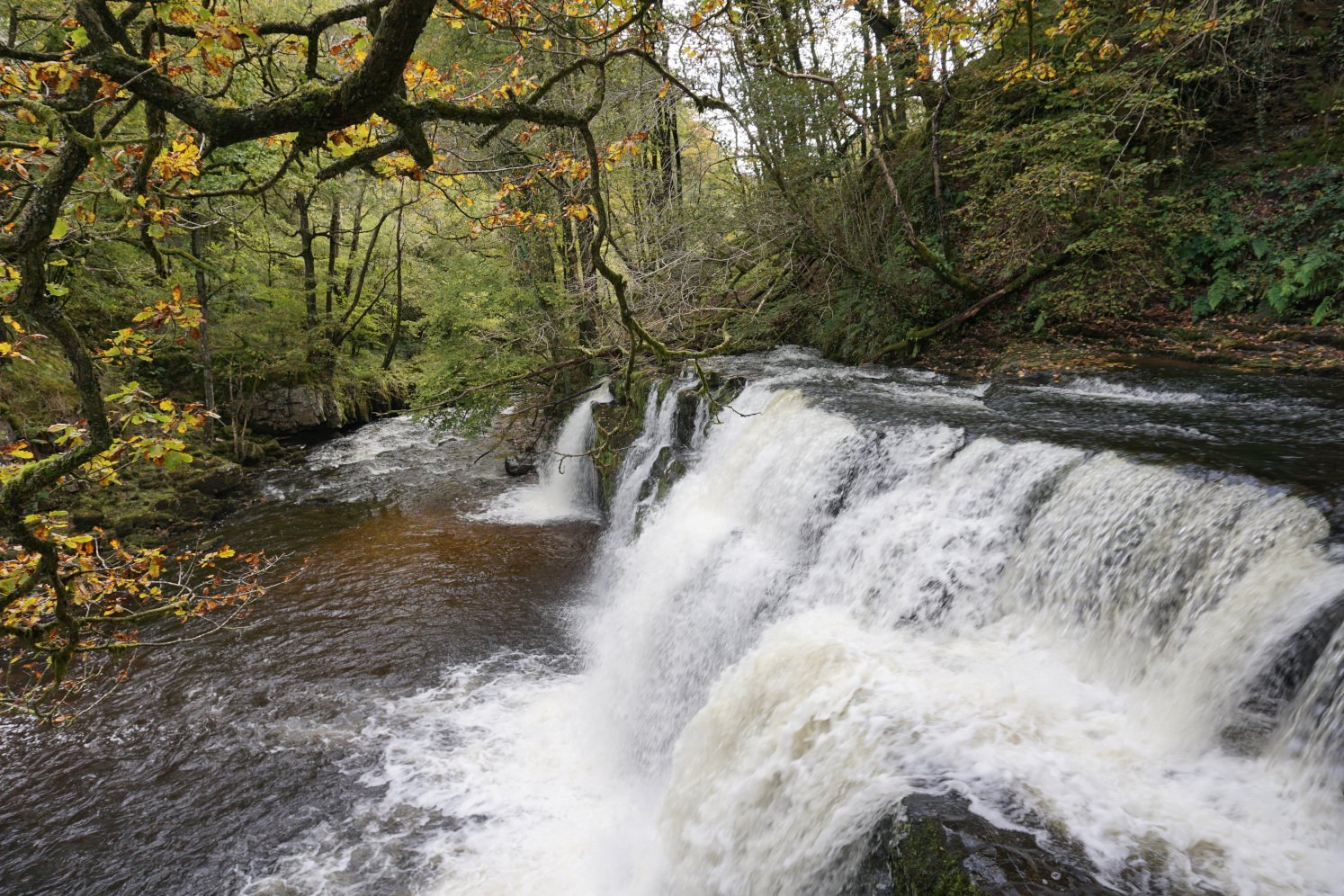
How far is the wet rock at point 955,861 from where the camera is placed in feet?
7.59

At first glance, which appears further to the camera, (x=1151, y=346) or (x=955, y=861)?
(x=1151, y=346)

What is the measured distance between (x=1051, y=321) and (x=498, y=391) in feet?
29.7

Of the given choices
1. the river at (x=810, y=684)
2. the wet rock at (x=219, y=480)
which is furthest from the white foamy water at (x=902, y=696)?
the wet rock at (x=219, y=480)

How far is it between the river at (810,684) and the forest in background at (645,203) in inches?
58.0

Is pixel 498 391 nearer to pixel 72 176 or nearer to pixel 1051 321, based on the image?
pixel 1051 321

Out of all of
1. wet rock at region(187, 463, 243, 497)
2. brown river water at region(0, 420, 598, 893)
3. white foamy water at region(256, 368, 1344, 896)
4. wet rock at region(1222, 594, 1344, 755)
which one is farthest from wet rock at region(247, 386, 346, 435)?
wet rock at region(1222, 594, 1344, 755)

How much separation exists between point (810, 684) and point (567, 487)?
9.09 m

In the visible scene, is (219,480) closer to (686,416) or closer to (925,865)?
(686,416)

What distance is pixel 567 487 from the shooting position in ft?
41.3

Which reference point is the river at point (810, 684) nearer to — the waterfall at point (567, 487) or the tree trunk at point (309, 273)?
the waterfall at point (567, 487)

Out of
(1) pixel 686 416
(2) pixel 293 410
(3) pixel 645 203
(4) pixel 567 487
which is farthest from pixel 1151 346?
(2) pixel 293 410

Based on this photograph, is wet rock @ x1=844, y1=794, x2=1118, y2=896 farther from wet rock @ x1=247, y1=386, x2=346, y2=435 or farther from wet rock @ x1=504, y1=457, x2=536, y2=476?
wet rock @ x1=247, y1=386, x2=346, y2=435

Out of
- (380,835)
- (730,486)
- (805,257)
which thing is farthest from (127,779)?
(805,257)

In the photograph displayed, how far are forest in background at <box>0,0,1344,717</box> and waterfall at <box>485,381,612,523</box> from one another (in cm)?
94
